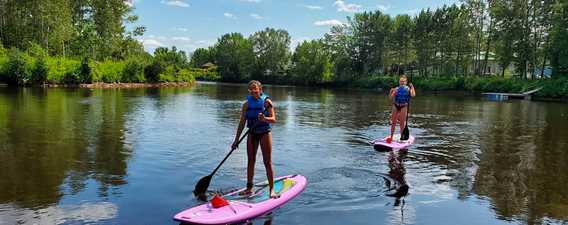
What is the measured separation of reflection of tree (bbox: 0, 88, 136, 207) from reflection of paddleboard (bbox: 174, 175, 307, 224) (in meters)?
2.80

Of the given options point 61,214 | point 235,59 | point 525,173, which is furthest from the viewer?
point 235,59

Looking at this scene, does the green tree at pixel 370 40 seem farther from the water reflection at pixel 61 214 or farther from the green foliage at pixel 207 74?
the water reflection at pixel 61 214

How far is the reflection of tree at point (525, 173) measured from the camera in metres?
8.28

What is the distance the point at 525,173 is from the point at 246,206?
23.8 ft

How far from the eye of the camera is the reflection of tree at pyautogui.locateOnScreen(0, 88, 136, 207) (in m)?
8.90

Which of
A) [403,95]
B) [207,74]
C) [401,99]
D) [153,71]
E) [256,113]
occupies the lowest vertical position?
[256,113]

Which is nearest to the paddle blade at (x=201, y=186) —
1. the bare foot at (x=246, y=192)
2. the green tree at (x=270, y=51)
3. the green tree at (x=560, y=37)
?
the bare foot at (x=246, y=192)

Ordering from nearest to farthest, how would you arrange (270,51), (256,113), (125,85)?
(256,113)
(125,85)
(270,51)

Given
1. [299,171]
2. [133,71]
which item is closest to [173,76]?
[133,71]

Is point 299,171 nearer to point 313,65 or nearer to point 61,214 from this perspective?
point 61,214

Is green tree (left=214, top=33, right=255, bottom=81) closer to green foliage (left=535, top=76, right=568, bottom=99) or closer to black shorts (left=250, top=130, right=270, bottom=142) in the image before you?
green foliage (left=535, top=76, right=568, bottom=99)

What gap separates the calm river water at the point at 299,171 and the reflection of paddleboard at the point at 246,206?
6.9 inches

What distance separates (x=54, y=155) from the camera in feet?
39.3

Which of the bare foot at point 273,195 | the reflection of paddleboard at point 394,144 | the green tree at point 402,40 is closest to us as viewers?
the bare foot at point 273,195
